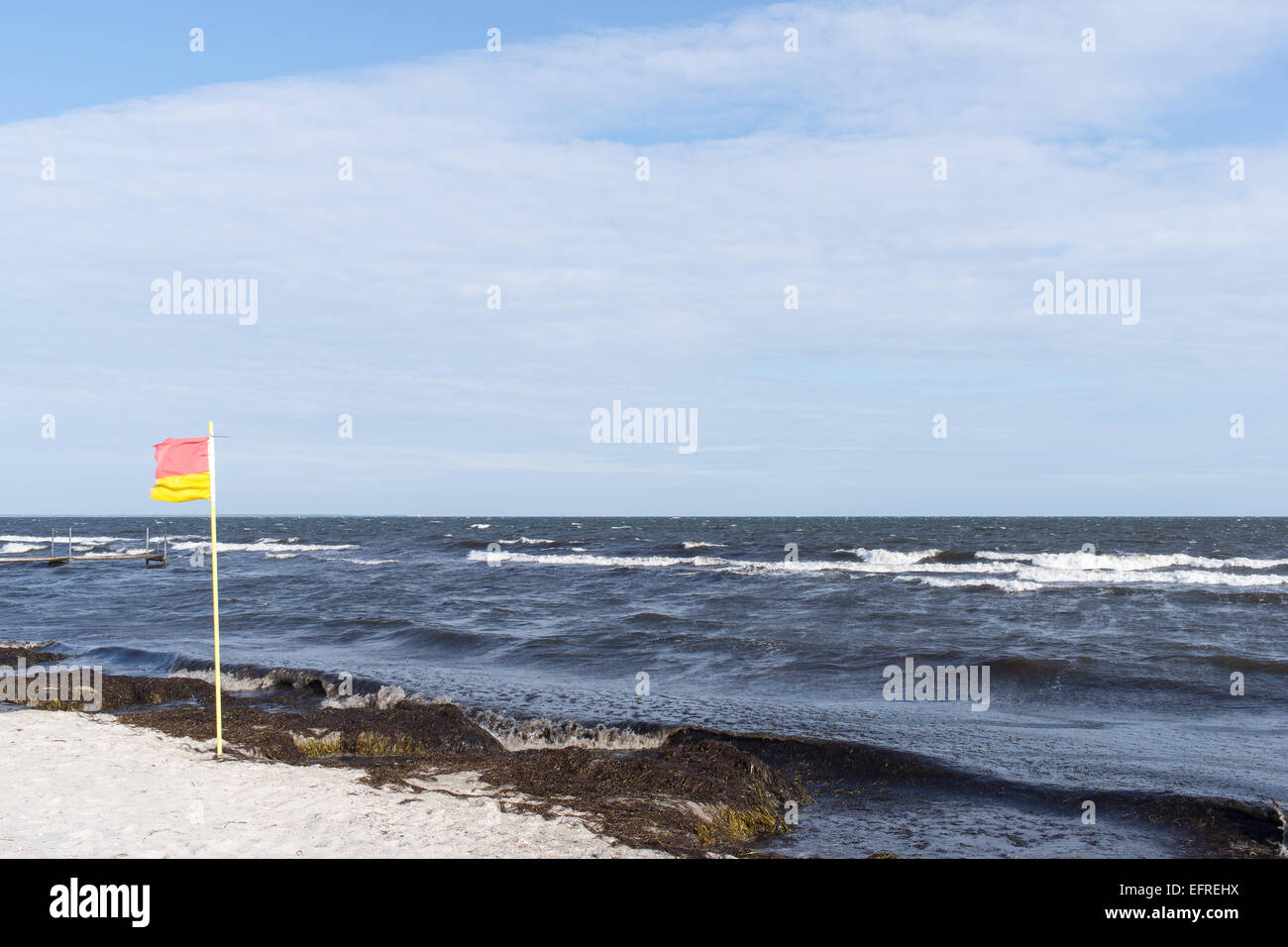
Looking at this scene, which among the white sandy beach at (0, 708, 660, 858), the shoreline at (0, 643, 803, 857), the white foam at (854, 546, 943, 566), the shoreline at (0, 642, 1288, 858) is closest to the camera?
the white sandy beach at (0, 708, 660, 858)

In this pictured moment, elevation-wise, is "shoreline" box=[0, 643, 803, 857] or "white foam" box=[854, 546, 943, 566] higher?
"shoreline" box=[0, 643, 803, 857]

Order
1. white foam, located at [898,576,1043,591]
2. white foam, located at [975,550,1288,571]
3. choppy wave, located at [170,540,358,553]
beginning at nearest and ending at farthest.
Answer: white foam, located at [898,576,1043,591]
white foam, located at [975,550,1288,571]
choppy wave, located at [170,540,358,553]

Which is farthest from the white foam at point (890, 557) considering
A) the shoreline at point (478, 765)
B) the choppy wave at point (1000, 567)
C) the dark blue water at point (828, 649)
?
the shoreline at point (478, 765)

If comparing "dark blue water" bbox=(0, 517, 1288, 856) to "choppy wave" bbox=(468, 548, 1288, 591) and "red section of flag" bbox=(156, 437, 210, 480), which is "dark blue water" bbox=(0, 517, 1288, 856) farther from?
"red section of flag" bbox=(156, 437, 210, 480)

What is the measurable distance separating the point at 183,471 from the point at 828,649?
49.5 ft

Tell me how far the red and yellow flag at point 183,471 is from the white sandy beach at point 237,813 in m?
3.07

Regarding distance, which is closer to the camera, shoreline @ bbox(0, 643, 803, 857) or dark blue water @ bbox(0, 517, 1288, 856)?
shoreline @ bbox(0, 643, 803, 857)

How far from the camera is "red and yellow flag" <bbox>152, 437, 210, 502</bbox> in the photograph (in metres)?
10.6

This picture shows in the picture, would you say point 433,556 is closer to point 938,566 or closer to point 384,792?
point 938,566

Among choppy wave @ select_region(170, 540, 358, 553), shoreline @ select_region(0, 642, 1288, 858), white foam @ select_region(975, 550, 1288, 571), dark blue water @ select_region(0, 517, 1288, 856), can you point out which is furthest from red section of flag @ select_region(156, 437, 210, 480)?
choppy wave @ select_region(170, 540, 358, 553)

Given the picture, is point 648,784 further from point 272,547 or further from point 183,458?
point 272,547

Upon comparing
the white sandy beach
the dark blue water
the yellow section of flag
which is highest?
the yellow section of flag

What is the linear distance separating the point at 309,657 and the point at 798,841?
14.7m
